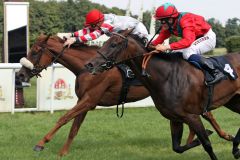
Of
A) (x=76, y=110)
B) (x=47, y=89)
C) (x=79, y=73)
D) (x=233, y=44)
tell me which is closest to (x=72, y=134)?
(x=76, y=110)

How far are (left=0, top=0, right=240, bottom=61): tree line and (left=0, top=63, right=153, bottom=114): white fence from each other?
118 feet

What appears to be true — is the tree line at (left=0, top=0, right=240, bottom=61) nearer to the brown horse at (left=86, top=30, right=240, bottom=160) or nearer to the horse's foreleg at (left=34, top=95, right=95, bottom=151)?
the horse's foreleg at (left=34, top=95, right=95, bottom=151)

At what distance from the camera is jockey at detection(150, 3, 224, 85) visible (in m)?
5.40

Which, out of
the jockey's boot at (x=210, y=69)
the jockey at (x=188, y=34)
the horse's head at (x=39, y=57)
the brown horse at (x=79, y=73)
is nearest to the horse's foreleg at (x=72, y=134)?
the brown horse at (x=79, y=73)

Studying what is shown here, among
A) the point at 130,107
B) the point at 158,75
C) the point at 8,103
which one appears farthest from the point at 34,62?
the point at 130,107

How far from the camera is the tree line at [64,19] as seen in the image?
4806 centimetres

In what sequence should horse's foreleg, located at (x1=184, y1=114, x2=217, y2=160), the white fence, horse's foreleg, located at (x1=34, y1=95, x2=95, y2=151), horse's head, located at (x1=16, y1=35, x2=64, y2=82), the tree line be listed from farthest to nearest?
the tree line < the white fence < horse's head, located at (x1=16, y1=35, x2=64, y2=82) < horse's foreleg, located at (x1=34, y1=95, x2=95, y2=151) < horse's foreleg, located at (x1=184, y1=114, x2=217, y2=160)

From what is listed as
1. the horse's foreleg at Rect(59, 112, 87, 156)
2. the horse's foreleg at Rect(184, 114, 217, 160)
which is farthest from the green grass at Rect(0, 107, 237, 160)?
the horse's foreleg at Rect(184, 114, 217, 160)

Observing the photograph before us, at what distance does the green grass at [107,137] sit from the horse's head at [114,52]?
1740mm

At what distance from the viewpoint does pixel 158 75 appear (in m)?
5.52

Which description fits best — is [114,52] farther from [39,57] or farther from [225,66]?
[39,57]

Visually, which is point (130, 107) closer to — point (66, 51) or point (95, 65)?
point (66, 51)

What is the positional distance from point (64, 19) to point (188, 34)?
161 ft

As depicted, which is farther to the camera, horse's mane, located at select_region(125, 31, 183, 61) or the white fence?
the white fence
